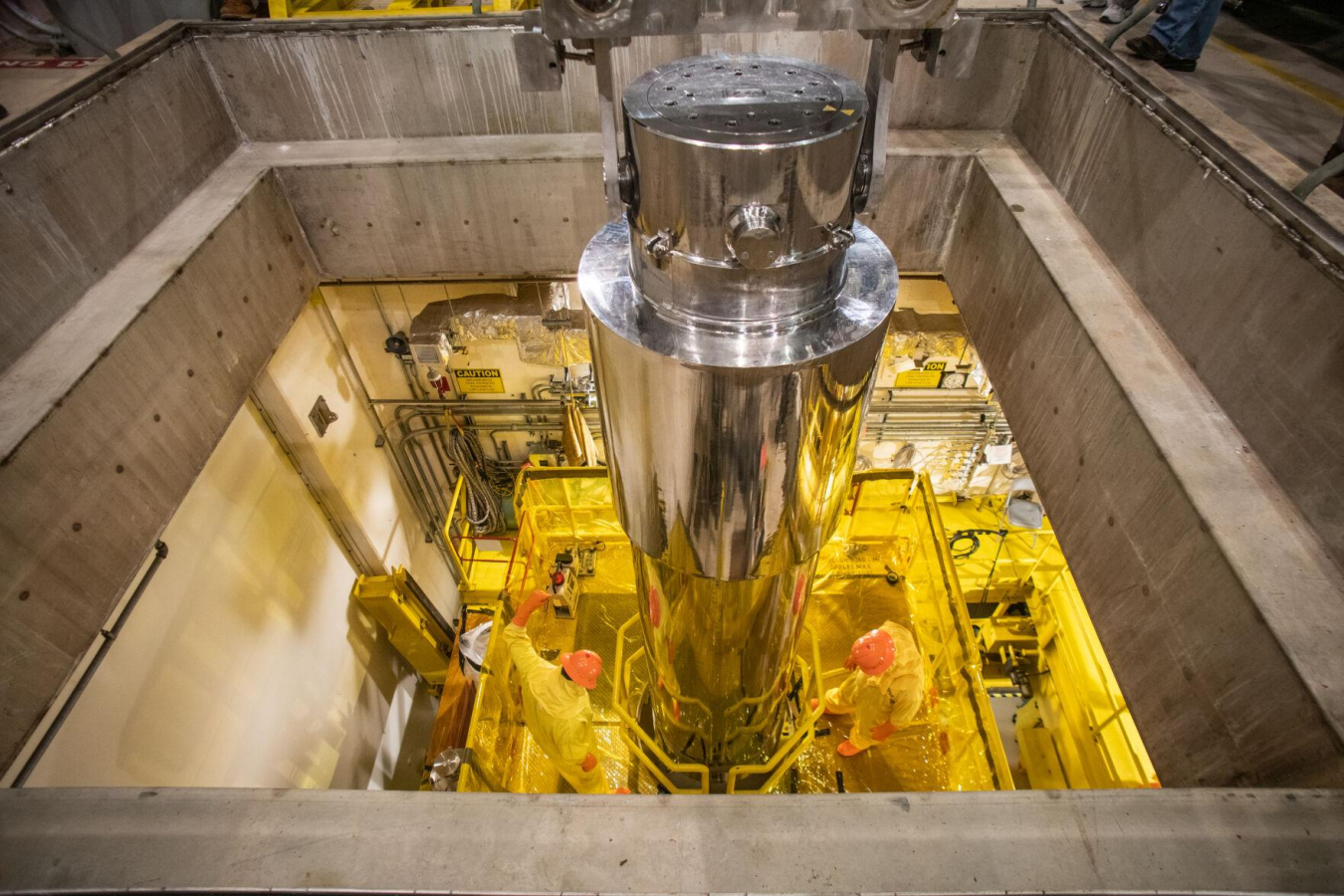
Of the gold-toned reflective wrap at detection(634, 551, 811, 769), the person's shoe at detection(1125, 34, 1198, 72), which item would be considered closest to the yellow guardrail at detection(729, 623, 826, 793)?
the gold-toned reflective wrap at detection(634, 551, 811, 769)

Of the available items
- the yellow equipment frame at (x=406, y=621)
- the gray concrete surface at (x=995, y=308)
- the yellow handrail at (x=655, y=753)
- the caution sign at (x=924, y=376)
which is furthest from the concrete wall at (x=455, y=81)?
the yellow equipment frame at (x=406, y=621)

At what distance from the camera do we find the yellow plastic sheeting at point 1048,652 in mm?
5301

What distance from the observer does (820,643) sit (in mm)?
5250

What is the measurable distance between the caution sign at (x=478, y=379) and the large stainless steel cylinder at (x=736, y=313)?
4.47 metres

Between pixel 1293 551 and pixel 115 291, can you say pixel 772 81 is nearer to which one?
pixel 1293 551

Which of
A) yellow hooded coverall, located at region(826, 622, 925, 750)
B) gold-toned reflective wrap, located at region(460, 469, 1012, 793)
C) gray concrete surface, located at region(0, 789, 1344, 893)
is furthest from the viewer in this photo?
gold-toned reflective wrap, located at region(460, 469, 1012, 793)

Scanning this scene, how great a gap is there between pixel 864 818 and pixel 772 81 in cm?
181

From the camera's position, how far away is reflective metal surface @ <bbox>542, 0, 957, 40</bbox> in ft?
5.20

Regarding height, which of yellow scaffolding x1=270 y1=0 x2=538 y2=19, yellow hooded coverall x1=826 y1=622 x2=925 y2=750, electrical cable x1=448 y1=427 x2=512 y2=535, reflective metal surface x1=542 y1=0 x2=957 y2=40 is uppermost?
reflective metal surface x1=542 y1=0 x2=957 y2=40

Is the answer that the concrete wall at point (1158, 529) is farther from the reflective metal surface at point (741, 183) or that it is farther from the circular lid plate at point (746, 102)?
the circular lid plate at point (746, 102)

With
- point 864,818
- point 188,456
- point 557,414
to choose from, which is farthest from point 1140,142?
point 557,414

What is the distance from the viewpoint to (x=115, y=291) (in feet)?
9.14

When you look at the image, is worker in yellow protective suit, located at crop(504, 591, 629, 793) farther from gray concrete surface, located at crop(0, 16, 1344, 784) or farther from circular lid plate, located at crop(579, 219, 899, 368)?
circular lid plate, located at crop(579, 219, 899, 368)

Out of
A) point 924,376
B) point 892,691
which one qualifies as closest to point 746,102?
point 892,691
